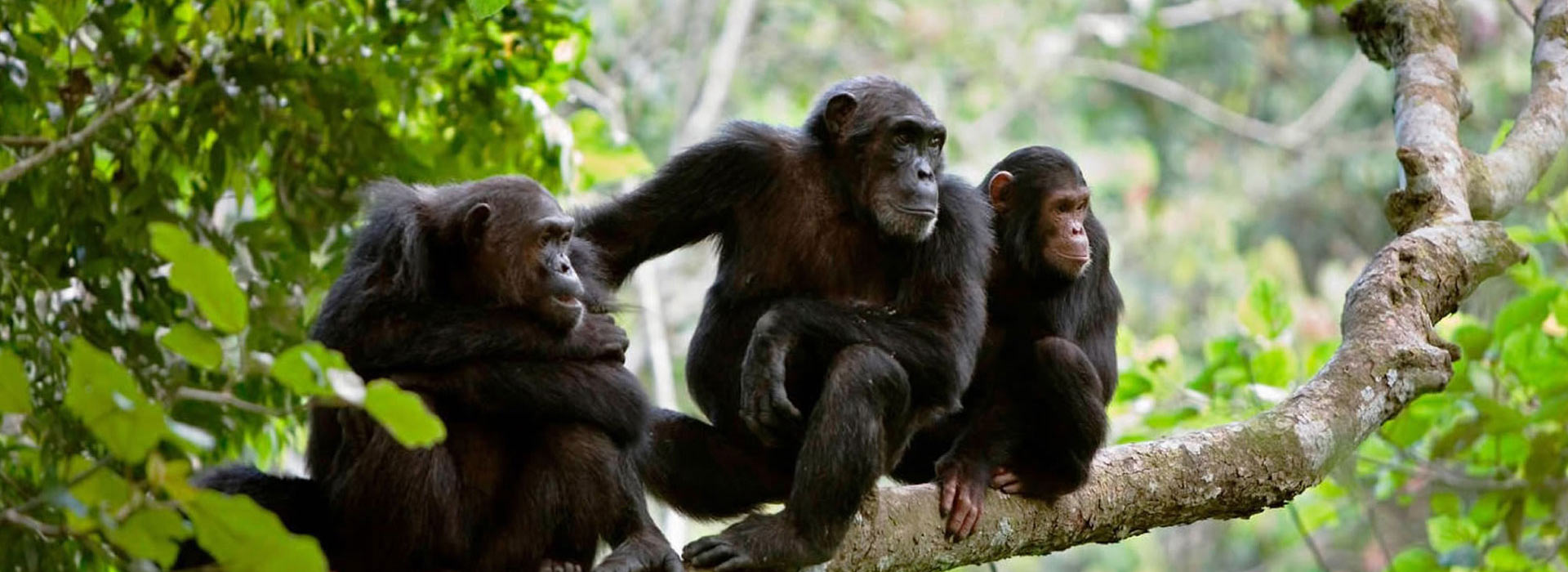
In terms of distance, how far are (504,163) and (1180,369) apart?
3621mm

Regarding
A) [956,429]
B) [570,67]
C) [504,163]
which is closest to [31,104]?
[504,163]

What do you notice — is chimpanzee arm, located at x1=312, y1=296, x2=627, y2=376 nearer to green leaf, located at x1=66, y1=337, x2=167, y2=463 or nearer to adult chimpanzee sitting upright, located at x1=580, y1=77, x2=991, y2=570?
adult chimpanzee sitting upright, located at x1=580, y1=77, x2=991, y2=570

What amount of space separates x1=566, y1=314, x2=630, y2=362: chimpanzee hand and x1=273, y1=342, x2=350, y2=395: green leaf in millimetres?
2034

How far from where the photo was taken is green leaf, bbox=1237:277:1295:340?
23.1ft

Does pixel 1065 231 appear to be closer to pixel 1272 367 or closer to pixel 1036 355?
pixel 1036 355

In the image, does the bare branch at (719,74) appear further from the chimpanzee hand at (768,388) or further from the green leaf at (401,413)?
the green leaf at (401,413)

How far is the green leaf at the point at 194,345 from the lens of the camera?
7.63 ft

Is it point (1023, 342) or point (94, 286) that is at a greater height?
point (1023, 342)

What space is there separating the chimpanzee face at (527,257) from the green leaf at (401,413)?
207 centimetres

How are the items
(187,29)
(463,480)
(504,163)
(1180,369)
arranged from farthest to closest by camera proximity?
(1180,369), (504,163), (187,29), (463,480)

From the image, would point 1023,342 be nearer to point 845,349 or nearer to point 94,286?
point 845,349

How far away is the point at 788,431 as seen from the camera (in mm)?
4621

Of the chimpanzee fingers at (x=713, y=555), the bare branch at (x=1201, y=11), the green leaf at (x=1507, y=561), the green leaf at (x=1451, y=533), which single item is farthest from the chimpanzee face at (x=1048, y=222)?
the bare branch at (x=1201, y=11)

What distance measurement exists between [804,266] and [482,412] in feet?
4.24
